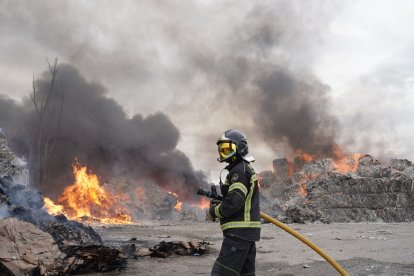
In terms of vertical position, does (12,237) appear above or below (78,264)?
above

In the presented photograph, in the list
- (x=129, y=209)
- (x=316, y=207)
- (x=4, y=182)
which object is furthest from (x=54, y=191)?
(x=4, y=182)

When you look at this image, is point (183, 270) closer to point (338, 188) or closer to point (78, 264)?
point (78, 264)

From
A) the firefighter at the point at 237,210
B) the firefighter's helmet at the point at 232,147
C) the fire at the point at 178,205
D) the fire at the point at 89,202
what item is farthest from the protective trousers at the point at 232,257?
the fire at the point at 178,205

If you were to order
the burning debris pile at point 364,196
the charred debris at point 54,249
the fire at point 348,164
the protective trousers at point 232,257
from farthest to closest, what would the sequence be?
the fire at point 348,164 → the burning debris pile at point 364,196 → the charred debris at point 54,249 → the protective trousers at point 232,257

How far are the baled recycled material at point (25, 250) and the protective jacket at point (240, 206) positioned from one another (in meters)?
3.43

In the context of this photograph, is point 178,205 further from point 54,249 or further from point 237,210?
point 237,210

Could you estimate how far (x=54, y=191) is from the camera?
38.4 metres

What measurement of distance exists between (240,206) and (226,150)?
2.19ft

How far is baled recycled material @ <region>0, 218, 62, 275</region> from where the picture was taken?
523 centimetres

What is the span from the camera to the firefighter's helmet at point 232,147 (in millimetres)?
3809

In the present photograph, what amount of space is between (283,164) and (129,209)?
108 ft

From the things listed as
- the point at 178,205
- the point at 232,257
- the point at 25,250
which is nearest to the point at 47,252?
the point at 25,250

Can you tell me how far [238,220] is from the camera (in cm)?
358

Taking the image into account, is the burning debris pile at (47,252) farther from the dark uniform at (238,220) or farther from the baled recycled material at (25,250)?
the dark uniform at (238,220)
